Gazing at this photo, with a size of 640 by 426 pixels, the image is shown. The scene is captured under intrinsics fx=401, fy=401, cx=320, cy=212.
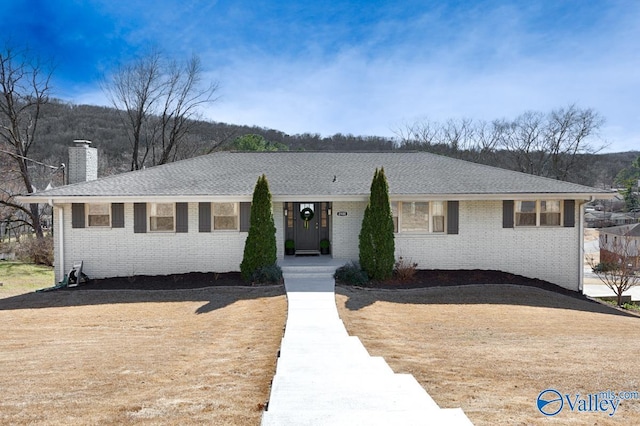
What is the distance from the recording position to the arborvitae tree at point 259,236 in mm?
11602

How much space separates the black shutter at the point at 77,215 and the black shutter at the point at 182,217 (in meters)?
2.91

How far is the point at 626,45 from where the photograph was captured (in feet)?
51.4

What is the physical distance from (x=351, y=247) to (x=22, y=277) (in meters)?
13.5

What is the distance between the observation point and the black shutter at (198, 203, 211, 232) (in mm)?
12562

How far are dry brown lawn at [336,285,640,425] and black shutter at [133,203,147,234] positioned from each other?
6762 mm

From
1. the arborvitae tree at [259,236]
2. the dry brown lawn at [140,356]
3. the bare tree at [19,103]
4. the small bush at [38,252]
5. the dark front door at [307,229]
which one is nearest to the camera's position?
the dry brown lawn at [140,356]

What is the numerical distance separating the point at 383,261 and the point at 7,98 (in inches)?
969

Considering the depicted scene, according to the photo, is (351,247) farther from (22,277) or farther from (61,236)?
(22,277)

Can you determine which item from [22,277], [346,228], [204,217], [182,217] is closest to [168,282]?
[182,217]

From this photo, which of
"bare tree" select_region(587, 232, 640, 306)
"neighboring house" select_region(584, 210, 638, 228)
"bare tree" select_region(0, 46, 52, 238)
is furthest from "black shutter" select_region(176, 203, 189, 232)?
"neighboring house" select_region(584, 210, 638, 228)

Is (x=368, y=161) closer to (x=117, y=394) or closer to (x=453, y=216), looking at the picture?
(x=453, y=216)

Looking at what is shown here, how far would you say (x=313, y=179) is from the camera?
46.2 ft

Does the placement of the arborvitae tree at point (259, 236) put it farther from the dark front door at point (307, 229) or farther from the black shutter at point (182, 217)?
the dark front door at point (307, 229)

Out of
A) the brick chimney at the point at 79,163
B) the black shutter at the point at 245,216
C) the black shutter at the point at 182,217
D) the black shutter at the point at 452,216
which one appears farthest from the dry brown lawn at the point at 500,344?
the brick chimney at the point at 79,163
